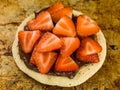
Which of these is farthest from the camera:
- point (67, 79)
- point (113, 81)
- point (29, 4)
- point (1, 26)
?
point (29, 4)

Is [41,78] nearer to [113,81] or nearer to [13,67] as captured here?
[13,67]

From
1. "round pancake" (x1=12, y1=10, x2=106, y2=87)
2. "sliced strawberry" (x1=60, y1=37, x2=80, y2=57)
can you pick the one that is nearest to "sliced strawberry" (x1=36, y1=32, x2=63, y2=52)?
"sliced strawberry" (x1=60, y1=37, x2=80, y2=57)

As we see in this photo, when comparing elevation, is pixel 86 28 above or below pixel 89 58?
above

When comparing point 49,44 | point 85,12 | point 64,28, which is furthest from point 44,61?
point 85,12

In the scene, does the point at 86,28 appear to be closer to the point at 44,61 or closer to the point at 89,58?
the point at 89,58

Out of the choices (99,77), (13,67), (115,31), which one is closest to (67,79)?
(99,77)

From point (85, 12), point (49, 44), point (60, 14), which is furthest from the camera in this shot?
point (85, 12)
